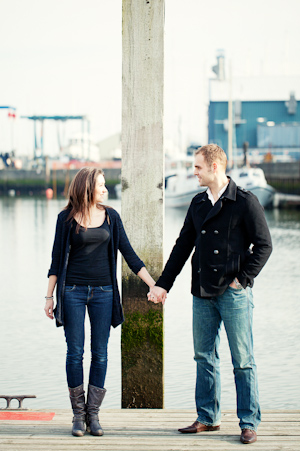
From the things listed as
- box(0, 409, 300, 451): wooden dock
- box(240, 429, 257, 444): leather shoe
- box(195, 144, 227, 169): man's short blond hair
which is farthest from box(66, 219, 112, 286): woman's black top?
box(240, 429, 257, 444): leather shoe

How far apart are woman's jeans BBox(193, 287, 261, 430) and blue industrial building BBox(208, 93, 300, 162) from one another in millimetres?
51513

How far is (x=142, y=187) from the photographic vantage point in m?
4.32

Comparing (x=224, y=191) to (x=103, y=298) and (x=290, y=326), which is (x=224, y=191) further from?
(x=290, y=326)

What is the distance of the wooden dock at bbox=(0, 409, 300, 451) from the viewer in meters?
3.58

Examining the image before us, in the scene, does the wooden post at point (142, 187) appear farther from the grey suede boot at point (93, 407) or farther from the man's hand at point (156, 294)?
the grey suede boot at point (93, 407)

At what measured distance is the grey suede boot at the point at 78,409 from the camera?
3.79 metres

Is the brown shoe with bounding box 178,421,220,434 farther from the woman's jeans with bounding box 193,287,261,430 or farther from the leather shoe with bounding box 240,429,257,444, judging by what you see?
the leather shoe with bounding box 240,429,257,444

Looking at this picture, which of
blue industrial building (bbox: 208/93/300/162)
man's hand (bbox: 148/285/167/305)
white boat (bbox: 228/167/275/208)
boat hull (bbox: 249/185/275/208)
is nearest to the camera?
man's hand (bbox: 148/285/167/305)

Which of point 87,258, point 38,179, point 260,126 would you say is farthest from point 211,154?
point 38,179

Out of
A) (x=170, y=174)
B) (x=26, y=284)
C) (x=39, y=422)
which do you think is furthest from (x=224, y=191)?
(x=170, y=174)

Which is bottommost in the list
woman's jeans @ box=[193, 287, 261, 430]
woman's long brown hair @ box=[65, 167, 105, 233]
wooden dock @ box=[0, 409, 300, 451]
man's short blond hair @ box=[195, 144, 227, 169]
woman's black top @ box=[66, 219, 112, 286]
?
wooden dock @ box=[0, 409, 300, 451]

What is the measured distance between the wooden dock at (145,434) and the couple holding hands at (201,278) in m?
0.08

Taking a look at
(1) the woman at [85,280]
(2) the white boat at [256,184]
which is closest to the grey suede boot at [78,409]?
(1) the woman at [85,280]

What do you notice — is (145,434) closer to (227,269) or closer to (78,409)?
(78,409)
